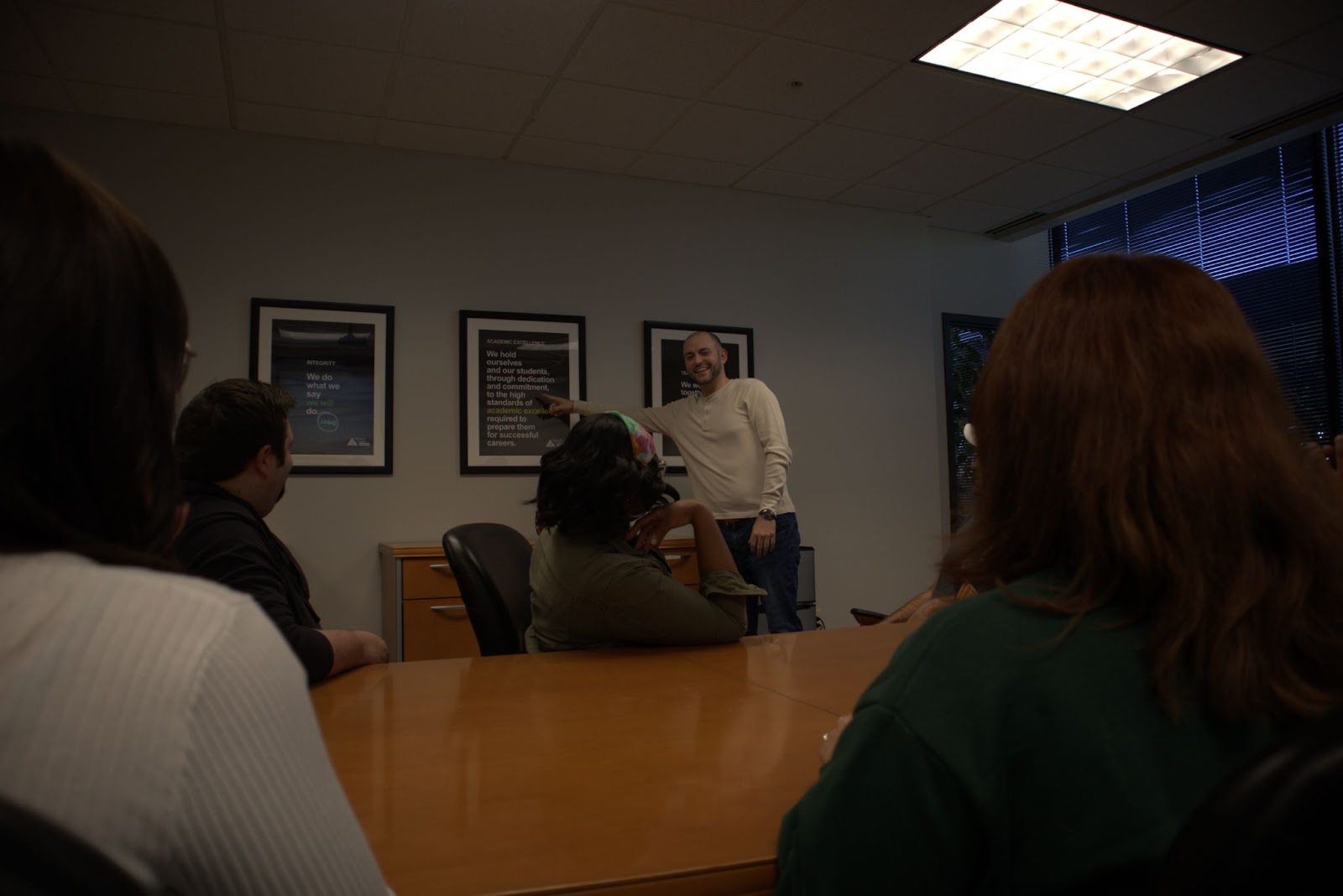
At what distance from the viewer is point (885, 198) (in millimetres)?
5137

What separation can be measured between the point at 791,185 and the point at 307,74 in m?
2.51

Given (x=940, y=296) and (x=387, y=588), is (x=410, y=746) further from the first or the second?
(x=940, y=296)

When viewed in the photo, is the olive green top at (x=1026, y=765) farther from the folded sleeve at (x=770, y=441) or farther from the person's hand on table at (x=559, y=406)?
the person's hand on table at (x=559, y=406)

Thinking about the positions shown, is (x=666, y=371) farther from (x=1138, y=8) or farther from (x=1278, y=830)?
(x=1278, y=830)

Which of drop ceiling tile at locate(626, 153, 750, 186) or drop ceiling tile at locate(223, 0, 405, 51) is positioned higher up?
drop ceiling tile at locate(626, 153, 750, 186)

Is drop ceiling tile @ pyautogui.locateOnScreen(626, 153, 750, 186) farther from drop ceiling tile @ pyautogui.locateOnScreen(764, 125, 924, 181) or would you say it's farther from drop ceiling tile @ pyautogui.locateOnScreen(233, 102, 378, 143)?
drop ceiling tile @ pyautogui.locateOnScreen(233, 102, 378, 143)

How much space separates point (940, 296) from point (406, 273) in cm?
331

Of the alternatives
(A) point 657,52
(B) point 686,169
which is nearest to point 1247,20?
(A) point 657,52

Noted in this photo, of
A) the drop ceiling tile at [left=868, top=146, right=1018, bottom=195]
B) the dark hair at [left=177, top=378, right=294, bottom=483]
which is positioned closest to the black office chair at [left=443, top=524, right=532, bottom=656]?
the dark hair at [left=177, top=378, right=294, bottom=483]

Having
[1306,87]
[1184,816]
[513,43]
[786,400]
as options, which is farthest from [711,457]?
[1184,816]

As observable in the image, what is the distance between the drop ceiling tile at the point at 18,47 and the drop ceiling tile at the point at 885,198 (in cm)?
372

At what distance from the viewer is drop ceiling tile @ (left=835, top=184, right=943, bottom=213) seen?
4992 millimetres

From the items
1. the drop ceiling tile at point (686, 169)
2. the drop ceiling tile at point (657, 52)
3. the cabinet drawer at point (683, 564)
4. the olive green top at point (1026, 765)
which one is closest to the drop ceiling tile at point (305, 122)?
the drop ceiling tile at point (657, 52)

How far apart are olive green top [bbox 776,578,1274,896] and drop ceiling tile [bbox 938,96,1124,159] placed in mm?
3851
